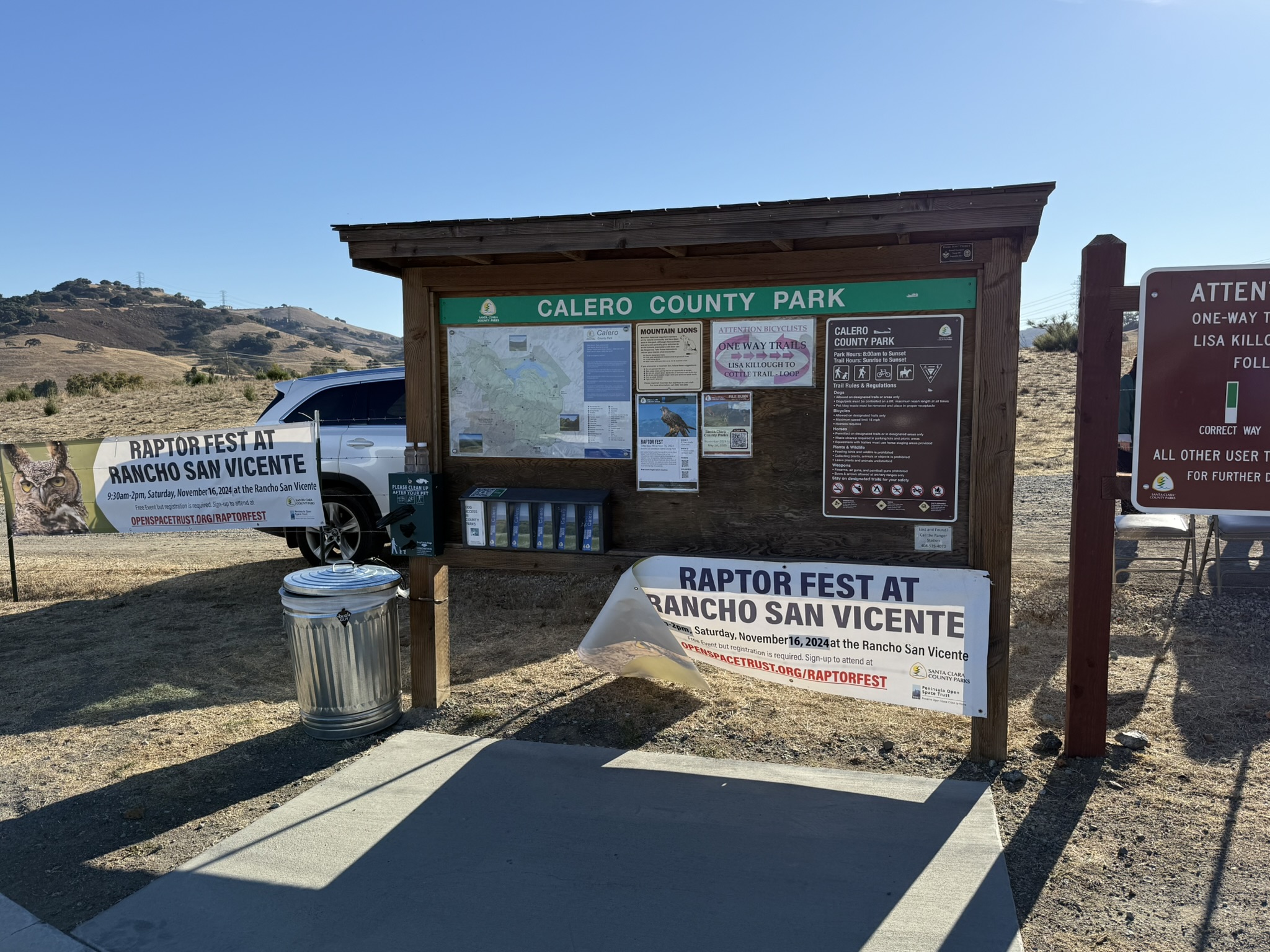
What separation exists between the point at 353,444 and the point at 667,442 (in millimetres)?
4522

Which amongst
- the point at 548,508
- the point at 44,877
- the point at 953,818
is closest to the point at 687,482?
the point at 548,508

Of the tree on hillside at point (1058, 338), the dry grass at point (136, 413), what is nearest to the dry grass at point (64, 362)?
the dry grass at point (136, 413)

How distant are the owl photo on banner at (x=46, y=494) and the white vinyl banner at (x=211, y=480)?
30 centimetres

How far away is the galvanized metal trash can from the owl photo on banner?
4.64 m

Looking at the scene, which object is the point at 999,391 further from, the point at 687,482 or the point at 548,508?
the point at 548,508

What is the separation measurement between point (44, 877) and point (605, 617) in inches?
104

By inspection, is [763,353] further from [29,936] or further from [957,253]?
[29,936]

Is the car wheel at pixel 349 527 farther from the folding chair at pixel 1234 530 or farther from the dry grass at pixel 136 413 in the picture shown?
the dry grass at pixel 136 413

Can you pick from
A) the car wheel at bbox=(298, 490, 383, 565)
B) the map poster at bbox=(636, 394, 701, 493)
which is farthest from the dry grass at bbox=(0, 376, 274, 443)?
the map poster at bbox=(636, 394, 701, 493)

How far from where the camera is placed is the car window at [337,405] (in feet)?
27.8

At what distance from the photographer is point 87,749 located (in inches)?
185

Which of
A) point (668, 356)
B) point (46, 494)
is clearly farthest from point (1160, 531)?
point (46, 494)

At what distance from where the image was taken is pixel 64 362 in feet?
182

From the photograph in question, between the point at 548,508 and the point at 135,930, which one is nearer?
the point at 135,930
